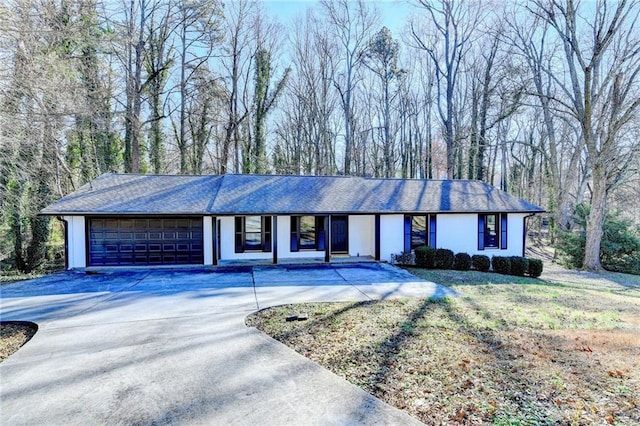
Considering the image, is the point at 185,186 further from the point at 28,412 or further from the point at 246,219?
the point at 28,412

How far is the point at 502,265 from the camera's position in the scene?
13938mm

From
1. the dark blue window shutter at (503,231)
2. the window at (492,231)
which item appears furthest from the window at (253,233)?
the dark blue window shutter at (503,231)

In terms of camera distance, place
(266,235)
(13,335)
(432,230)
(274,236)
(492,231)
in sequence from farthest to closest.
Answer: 1. (492,231)
2. (432,230)
3. (266,235)
4. (274,236)
5. (13,335)

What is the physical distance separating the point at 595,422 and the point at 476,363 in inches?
58.1

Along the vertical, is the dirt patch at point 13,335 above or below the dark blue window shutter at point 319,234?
below

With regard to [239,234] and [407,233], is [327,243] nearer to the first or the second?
[407,233]

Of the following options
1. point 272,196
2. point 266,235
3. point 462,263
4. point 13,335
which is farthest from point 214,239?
point 462,263

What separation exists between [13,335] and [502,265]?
1467 centimetres

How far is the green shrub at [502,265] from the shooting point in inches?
546

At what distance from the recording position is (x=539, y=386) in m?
4.26

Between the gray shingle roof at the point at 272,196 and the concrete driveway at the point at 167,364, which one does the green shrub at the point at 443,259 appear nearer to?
the gray shingle roof at the point at 272,196

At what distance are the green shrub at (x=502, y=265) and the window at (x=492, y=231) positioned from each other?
111cm

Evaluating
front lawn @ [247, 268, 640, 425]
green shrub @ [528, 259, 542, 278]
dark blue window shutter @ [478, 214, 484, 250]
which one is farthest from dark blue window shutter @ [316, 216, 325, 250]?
green shrub @ [528, 259, 542, 278]

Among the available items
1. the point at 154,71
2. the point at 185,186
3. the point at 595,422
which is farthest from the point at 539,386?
the point at 154,71
